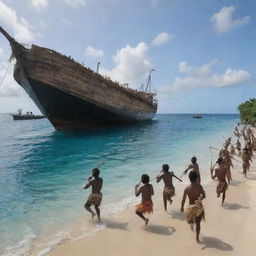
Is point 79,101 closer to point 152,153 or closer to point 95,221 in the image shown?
point 152,153

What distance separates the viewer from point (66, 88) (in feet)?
100.0

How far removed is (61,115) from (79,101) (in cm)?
413

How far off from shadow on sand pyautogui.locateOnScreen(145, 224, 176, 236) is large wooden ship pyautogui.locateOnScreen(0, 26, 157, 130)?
2527cm

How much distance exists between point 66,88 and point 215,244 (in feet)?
88.5

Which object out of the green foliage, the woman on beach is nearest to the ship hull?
the green foliage

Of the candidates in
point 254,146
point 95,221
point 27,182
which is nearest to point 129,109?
point 254,146

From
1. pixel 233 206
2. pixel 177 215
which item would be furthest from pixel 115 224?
pixel 233 206

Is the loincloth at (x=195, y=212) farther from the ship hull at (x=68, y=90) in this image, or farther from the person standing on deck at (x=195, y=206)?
the ship hull at (x=68, y=90)

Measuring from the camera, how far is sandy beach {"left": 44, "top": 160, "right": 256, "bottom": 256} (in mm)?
5934

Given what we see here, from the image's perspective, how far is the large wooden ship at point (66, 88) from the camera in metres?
28.5

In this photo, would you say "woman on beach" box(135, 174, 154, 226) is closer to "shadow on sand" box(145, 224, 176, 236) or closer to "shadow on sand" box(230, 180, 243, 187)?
"shadow on sand" box(145, 224, 176, 236)

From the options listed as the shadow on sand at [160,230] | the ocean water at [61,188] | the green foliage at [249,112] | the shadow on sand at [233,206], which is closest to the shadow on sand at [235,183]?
the ocean water at [61,188]

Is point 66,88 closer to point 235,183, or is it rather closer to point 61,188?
point 61,188

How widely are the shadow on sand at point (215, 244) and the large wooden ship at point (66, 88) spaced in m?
26.5
